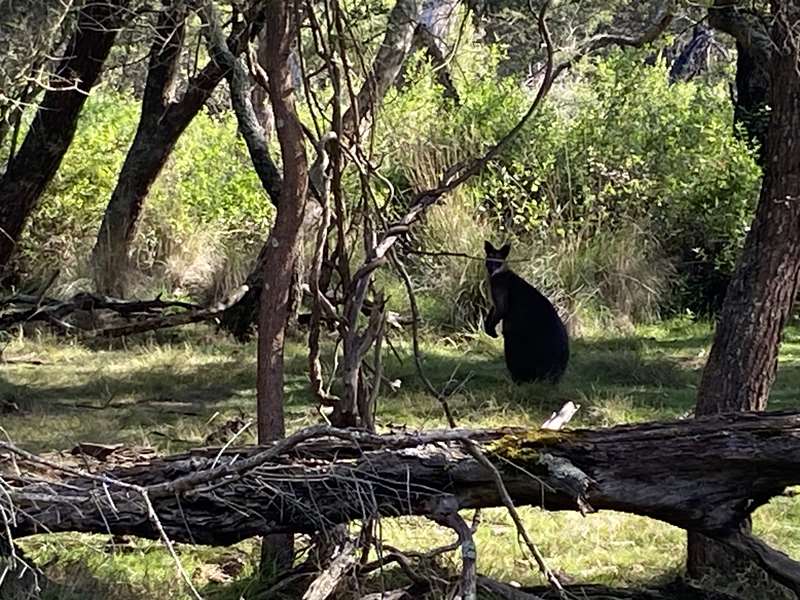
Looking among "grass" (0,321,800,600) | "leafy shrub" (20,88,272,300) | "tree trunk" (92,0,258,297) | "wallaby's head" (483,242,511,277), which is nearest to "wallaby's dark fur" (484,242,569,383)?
"wallaby's head" (483,242,511,277)

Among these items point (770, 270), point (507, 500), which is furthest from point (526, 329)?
point (507, 500)

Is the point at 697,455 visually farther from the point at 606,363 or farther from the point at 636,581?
the point at 606,363

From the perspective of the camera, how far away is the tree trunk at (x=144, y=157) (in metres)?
9.24

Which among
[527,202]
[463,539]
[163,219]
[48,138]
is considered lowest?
[463,539]

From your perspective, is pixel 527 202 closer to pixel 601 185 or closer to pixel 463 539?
pixel 601 185

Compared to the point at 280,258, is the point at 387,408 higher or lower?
lower

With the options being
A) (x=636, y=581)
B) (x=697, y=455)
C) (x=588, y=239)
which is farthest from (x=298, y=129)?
(x=588, y=239)

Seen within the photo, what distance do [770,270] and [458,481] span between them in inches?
65.7

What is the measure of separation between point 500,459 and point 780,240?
5.27 feet

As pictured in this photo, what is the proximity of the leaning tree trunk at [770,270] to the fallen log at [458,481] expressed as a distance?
0.90m

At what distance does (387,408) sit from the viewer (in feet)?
24.3

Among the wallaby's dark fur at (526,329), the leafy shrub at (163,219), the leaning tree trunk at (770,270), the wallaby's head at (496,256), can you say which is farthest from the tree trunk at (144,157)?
the leaning tree trunk at (770,270)

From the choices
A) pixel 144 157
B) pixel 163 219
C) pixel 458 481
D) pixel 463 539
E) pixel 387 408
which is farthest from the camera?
pixel 163 219

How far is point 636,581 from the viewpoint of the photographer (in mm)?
4527
